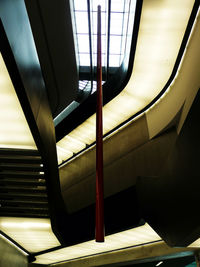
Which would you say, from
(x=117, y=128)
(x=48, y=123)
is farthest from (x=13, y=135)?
(x=117, y=128)

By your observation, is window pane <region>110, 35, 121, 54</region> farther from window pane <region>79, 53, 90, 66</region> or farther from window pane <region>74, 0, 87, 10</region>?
window pane <region>74, 0, 87, 10</region>

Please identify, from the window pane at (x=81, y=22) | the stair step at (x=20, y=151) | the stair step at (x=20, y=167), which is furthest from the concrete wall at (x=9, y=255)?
the window pane at (x=81, y=22)

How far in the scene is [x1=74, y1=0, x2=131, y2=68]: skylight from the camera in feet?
25.9

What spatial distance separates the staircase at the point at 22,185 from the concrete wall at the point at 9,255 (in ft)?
11.2

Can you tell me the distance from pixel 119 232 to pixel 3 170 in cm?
519

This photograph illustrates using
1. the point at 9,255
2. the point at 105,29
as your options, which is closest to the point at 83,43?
A: the point at 105,29

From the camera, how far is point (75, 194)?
44.3ft

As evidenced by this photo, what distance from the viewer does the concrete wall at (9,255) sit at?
9.67m

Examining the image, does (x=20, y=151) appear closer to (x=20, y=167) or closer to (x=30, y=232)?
(x=20, y=167)

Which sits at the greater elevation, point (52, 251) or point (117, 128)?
point (117, 128)

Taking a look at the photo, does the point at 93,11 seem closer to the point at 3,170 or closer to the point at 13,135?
the point at 13,135

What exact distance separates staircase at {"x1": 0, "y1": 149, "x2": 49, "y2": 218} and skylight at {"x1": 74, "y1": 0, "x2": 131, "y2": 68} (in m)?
4.86

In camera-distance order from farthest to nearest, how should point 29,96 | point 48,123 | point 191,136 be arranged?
point 48,123
point 191,136
point 29,96

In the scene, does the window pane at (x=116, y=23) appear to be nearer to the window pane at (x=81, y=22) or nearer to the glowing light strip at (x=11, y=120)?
the window pane at (x=81, y=22)
